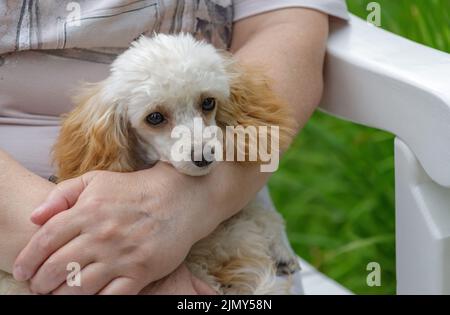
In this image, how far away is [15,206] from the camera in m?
0.83

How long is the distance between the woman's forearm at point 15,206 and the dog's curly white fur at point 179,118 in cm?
4

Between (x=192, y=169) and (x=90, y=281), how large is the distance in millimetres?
156

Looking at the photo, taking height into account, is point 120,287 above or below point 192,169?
below

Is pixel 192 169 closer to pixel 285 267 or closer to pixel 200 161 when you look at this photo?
pixel 200 161

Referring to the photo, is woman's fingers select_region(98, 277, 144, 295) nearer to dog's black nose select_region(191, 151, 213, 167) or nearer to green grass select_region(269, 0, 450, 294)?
dog's black nose select_region(191, 151, 213, 167)

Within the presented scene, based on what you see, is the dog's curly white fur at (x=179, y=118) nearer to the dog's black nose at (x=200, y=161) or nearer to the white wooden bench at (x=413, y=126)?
the dog's black nose at (x=200, y=161)

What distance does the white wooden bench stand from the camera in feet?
2.95

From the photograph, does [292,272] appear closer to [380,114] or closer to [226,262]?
[226,262]

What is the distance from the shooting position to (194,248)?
93 cm

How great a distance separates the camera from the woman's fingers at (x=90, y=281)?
0.80 meters

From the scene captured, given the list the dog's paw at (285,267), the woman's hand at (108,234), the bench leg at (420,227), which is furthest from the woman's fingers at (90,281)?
the bench leg at (420,227)

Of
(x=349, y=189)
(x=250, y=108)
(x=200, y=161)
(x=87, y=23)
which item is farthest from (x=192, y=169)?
(x=349, y=189)

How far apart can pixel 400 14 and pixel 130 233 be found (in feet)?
3.29
